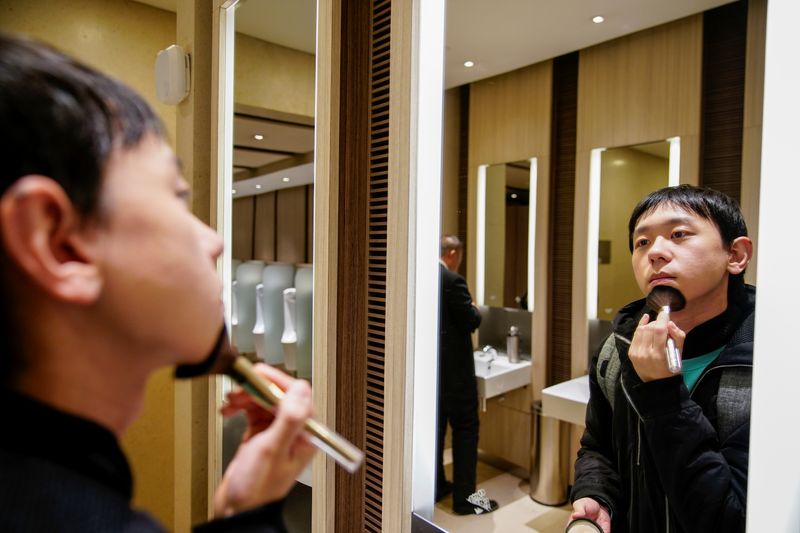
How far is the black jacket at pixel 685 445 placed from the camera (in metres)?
0.74

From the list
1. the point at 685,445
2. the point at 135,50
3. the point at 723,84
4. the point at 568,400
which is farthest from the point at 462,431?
the point at 135,50

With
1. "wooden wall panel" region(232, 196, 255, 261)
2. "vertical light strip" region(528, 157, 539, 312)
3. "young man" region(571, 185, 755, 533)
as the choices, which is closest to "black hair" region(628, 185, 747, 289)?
"young man" region(571, 185, 755, 533)

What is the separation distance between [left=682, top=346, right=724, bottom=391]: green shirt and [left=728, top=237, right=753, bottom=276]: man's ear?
123 millimetres

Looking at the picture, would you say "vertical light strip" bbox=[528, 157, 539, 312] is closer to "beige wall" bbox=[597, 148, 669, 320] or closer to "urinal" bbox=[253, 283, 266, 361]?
"beige wall" bbox=[597, 148, 669, 320]

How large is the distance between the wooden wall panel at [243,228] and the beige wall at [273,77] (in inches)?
12.1

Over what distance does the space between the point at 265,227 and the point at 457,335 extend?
0.67 metres

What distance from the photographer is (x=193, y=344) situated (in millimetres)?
419

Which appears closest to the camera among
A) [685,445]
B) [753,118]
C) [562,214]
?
[685,445]

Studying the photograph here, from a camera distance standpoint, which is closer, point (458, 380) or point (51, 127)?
point (51, 127)

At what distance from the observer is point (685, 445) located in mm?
766

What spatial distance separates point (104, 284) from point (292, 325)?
124 centimetres

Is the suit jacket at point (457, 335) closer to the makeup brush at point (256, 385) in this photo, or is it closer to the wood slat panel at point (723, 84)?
the wood slat panel at point (723, 84)

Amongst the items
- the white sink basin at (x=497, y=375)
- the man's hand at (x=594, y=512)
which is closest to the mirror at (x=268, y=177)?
the white sink basin at (x=497, y=375)

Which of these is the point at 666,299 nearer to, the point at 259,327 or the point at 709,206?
the point at 709,206
